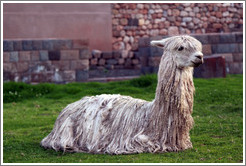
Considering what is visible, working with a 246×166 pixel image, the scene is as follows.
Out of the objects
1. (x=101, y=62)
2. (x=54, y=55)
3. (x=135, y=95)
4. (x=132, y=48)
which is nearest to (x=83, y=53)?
(x=54, y=55)

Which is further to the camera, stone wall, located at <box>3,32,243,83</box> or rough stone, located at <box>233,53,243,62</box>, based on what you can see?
rough stone, located at <box>233,53,243,62</box>

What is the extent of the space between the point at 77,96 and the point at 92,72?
7555 mm

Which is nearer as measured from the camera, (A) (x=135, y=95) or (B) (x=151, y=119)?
(B) (x=151, y=119)

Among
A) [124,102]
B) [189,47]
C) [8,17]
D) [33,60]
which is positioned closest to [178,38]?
[189,47]

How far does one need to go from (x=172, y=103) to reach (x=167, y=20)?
61.0ft

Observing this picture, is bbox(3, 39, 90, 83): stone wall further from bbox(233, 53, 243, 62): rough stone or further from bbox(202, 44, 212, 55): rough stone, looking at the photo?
bbox(233, 53, 243, 62): rough stone

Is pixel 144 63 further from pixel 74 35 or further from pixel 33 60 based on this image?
pixel 74 35

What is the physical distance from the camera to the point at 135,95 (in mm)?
11734

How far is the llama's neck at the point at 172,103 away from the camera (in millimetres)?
6613

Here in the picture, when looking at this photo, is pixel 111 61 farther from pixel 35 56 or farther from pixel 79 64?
pixel 35 56

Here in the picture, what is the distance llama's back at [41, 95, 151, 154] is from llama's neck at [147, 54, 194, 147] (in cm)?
22

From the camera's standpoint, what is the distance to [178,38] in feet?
22.0

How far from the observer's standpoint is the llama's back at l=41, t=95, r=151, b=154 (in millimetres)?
6871

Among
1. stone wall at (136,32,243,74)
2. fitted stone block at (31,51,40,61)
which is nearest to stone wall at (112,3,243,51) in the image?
stone wall at (136,32,243,74)
